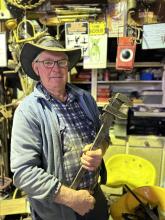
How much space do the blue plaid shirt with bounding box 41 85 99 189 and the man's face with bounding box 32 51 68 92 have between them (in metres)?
0.05

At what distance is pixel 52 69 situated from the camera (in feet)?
3.66

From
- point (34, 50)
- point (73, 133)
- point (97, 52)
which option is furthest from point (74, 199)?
point (97, 52)

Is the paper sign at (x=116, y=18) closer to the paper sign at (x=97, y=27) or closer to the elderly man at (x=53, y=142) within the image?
the paper sign at (x=97, y=27)

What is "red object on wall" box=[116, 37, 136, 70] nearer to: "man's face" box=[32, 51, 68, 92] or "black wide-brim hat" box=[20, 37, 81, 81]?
"black wide-brim hat" box=[20, 37, 81, 81]

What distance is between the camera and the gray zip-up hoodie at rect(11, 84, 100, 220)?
997 millimetres

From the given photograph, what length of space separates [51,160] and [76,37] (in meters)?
1.28

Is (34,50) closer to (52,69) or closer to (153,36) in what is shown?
(52,69)

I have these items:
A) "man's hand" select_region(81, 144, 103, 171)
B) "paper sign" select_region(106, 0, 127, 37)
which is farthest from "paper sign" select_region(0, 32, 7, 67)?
"man's hand" select_region(81, 144, 103, 171)

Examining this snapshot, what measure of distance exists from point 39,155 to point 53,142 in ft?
0.26

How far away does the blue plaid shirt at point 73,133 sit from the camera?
1.11m

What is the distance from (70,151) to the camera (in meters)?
1.11

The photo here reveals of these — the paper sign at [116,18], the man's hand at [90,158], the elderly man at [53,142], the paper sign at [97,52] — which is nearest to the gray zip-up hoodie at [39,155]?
the elderly man at [53,142]

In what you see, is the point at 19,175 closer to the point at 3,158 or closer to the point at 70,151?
the point at 70,151

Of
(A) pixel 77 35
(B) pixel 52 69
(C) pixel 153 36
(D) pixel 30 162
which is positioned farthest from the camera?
(A) pixel 77 35
